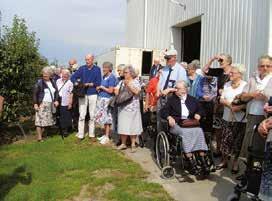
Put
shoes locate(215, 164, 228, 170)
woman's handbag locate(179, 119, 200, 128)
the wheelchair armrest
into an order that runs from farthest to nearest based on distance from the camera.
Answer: shoes locate(215, 164, 228, 170) < the wheelchair armrest < woman's handbag locate(179, 119, 200, 128)

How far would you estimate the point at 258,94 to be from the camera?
6254 millimetres

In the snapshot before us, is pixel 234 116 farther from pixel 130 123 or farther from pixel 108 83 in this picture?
pixel 108 83

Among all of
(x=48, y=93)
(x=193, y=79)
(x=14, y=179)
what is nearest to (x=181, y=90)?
(x=193, y=79)

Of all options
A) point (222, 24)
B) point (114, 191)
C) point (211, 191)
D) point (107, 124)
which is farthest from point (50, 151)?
point (222, 24)

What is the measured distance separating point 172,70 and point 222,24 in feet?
11.8

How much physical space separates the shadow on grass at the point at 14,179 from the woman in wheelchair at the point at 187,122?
255cm

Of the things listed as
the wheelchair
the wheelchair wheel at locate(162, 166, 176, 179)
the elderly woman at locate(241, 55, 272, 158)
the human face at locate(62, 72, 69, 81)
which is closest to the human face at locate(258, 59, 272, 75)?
the elderly woman at locate(241, 55, 272, 158)

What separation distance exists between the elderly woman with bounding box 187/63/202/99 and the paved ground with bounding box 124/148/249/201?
1711 millimetres

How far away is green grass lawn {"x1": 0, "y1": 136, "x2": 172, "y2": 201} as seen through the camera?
644cm

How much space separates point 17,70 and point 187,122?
5634 mm

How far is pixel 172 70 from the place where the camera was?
803cm

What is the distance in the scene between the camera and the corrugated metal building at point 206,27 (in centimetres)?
935

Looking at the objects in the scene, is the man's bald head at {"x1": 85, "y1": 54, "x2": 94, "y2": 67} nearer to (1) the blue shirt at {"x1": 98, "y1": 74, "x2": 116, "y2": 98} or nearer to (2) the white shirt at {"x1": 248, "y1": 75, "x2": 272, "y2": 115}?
(1) the blue shirt at {"x1": 98, "y1": 74, "x2": 116, "y2": 98}

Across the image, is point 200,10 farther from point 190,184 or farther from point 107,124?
point 190,184
